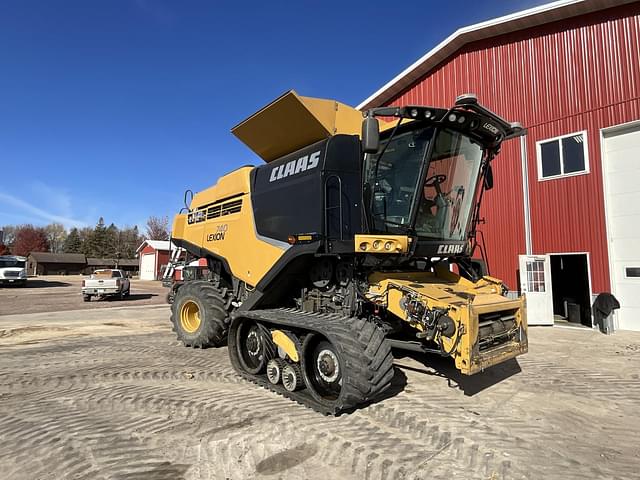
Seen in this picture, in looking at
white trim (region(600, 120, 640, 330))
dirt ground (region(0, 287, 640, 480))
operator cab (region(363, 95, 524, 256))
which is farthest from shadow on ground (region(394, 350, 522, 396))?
white trim (region(600, 120, 640, 330))

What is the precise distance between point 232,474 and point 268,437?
2.15ft

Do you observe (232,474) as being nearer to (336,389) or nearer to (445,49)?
(336,389)

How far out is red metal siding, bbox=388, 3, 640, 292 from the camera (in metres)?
10.0

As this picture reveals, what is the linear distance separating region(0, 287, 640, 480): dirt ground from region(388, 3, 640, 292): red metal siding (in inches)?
199

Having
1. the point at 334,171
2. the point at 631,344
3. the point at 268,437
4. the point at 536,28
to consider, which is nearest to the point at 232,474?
the point at 268,437

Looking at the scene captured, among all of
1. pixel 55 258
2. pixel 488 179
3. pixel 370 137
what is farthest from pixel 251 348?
pixel 55 258

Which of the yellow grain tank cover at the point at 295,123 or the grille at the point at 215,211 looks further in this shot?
the grille at the point at 215,211

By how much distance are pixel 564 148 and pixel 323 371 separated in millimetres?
10099

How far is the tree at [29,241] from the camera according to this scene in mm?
78812

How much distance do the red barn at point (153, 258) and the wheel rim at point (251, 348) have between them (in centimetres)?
4000

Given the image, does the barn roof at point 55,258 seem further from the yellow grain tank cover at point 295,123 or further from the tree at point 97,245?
the yellow grain tank cover at point 295,123

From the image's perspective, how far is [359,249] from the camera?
14.9 feet

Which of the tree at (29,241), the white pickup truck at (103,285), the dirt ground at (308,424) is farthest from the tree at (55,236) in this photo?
the dirt ground at (308,424)

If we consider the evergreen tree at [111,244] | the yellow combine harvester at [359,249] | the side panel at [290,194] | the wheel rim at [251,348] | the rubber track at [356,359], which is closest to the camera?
the rubber track at [356,359]
